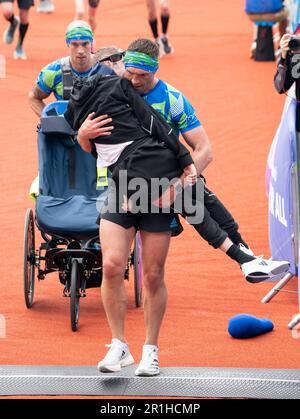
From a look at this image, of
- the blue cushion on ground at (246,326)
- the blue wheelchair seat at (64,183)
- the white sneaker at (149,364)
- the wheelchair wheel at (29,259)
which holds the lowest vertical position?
the blue cushion on ground at (246,326)

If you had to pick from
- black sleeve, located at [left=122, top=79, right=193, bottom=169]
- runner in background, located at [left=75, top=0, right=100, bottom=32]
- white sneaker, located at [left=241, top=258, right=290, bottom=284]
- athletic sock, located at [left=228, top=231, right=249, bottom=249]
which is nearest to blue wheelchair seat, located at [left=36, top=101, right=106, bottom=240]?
athletic sock, located at [left=228, top=231, right=249, bottom=249]

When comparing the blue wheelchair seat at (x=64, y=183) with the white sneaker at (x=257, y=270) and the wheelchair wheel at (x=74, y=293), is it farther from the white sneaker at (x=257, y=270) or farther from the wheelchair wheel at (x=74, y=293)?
the white sneaker at (x=257, y=270)

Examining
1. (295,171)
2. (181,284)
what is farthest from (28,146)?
(295,171)

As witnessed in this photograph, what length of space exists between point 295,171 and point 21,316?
256cm

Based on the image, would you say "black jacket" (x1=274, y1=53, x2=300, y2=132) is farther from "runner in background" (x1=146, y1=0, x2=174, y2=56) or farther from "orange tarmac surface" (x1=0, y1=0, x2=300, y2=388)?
"runner in background" (x1=146, y1=0, x2=174, y2=56)

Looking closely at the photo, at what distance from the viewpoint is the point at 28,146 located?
644 inches

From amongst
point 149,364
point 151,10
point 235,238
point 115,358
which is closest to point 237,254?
point 235,238

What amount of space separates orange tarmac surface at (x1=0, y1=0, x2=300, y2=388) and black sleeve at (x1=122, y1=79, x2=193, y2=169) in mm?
1812

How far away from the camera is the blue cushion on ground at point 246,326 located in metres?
9.30

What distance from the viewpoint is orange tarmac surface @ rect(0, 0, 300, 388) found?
920 centimetres

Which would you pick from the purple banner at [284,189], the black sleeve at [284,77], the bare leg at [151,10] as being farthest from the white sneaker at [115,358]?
the bare leg at [151,10]

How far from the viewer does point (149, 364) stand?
26.1 feet

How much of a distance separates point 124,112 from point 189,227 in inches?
201
